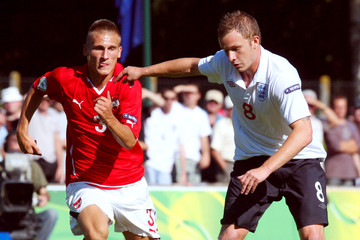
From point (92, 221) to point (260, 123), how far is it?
156 centimetres

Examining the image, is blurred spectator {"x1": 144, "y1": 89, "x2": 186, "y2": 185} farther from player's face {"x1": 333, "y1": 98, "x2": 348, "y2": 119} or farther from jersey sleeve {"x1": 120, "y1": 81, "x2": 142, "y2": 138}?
jersey sleeve {"x1": 120, "y1": 81, "x2": 142, "y2": 138}

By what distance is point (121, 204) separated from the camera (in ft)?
21.6

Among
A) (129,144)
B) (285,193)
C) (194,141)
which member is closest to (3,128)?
(194,141)

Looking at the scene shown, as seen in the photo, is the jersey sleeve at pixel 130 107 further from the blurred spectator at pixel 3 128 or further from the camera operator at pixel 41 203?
the blurred spectator at pixel 3 128

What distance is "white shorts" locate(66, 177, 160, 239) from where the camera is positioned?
6410 mm

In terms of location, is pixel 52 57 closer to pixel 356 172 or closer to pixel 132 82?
pixel 356 172

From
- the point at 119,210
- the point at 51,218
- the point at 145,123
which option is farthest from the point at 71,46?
the point at 119,210

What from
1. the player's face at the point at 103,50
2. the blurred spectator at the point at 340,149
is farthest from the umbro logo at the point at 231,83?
the blurred spectator at the point at 340,149

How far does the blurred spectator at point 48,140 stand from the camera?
1028 cm

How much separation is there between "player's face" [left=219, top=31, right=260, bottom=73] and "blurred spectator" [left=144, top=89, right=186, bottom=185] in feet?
15.6

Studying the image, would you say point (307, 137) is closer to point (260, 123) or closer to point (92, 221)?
point (260, 123)

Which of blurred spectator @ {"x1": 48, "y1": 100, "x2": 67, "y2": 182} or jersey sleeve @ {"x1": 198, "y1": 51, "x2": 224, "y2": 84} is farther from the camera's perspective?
blurred spectator @ {"x1": 48, "y1": 100, "x2": 67, "y2": 182}

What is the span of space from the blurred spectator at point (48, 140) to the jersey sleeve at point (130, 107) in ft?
13.3

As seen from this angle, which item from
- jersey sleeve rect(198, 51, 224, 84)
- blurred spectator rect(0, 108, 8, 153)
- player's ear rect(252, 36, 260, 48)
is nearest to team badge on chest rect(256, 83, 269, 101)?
player's ear rect(252, 36, 260, 48)
